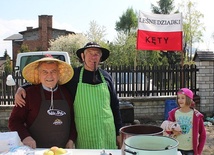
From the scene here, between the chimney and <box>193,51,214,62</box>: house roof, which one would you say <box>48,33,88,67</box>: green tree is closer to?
the chimney

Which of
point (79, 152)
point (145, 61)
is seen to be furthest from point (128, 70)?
point (145, 61)

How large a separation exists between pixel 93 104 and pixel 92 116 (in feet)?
0.34

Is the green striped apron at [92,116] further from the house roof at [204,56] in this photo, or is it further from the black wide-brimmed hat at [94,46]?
the house roof at [204,56]

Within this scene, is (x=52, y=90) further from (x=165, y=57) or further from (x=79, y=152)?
(x=165, y=57)

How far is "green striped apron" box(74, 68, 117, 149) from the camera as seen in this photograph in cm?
257

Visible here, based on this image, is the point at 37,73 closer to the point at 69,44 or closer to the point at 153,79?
the point at 153,79

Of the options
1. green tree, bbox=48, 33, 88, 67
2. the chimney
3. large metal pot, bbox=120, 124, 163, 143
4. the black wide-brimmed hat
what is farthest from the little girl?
the chimney

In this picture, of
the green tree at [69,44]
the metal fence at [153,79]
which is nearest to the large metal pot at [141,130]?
the metal fence at [153,79]

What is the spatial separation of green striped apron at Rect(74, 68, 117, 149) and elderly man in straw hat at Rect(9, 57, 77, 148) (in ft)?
0.27

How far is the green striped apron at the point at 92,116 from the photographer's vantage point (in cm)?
257

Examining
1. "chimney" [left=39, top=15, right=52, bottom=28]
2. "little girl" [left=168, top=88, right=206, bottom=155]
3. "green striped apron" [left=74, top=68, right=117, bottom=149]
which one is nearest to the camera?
"green striped apron" [left=74, top=68, right=117, bottom=149]

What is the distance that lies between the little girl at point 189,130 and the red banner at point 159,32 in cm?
540

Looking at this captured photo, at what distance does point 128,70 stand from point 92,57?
6040 mm

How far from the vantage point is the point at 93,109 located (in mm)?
2578
